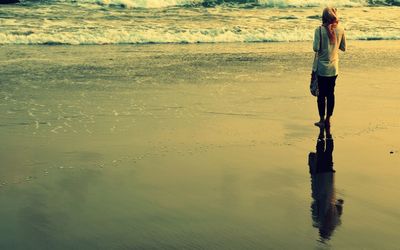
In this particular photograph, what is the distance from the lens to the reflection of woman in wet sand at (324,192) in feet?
16.6

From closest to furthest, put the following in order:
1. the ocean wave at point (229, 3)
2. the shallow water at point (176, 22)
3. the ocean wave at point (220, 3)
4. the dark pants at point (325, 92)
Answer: the dark pants at point (325, 92) → the shallow water at point (176, 22) → the ocean wave at point (220, 3) → the ocean wave at point (229, 3)

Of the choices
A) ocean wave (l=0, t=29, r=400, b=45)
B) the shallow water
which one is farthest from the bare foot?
the shallow water

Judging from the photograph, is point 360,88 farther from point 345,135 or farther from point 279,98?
point 345,135

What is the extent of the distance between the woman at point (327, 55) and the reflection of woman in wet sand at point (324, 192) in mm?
1065

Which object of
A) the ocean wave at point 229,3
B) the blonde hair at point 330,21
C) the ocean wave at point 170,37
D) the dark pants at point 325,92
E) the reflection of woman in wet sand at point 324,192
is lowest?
the ocean wave at point 170,37

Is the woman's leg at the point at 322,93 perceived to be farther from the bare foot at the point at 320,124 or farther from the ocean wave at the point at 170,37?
the ocean wave at the point at 170,37

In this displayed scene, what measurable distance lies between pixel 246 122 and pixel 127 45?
14.2 m

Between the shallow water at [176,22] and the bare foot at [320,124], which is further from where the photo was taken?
the shallow water at [176,22]

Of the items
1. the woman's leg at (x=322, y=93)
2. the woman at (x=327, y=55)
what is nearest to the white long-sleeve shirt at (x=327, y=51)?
the woman at (x=327, y=55)

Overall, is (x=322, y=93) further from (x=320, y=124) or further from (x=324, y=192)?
(x=324, y=192)

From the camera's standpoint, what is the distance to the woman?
8906 mm

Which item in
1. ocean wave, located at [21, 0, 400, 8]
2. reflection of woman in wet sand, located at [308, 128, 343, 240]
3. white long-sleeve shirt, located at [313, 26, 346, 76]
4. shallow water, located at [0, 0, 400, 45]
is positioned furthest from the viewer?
ocean wave, located at [21, 0, 400, 8]

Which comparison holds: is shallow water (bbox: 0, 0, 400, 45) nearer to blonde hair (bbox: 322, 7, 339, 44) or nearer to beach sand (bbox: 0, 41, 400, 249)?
beach sand (bbox: 0, 41, 400, 249)

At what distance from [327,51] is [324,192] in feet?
11.6
